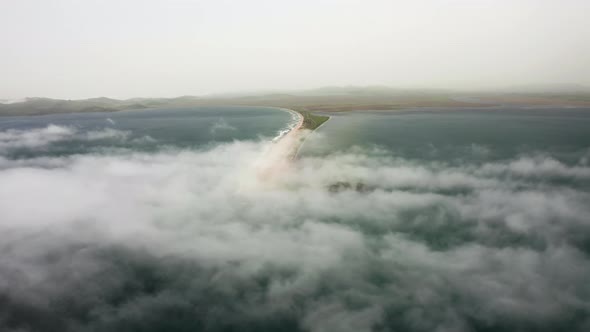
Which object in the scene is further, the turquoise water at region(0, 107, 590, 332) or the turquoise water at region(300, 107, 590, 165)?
the turquoise water at region(300, 107, 590, 165)

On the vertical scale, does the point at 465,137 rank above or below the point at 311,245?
above

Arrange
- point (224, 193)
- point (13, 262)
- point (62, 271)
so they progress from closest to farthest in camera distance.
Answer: point (62, 271), point (13, 262), point (224, 193)

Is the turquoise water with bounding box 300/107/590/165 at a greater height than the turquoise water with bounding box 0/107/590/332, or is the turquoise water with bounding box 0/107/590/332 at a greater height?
the turquoise water with bounding box 300/107/590/165

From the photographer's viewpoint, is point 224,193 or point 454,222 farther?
point 224,193

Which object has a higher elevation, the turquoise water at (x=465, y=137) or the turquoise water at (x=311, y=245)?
the turquoise water at (x=465, y=137)

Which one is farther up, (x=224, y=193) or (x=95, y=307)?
(x=224, y=193)

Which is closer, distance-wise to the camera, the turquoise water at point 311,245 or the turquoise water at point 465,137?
the turquoise water at point 311,245

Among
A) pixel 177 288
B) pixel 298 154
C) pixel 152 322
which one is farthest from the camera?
pixel 298 154

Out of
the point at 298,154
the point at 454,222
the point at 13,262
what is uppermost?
the point at 298,154

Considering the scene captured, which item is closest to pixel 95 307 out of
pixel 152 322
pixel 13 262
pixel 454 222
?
pixel 152 322

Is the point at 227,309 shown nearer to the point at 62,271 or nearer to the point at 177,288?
the point at 177,288

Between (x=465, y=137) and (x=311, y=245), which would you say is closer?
(x=311, y=245)
